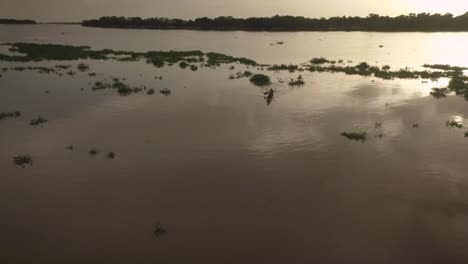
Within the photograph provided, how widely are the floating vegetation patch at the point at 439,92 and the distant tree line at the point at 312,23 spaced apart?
137m

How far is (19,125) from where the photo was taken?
784 inches

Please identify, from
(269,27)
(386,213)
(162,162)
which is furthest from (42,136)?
(269,27)

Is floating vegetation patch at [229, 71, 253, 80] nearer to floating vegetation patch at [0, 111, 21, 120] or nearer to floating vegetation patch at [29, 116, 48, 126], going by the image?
floating vegetation patch at [29, 116, 48, 126]

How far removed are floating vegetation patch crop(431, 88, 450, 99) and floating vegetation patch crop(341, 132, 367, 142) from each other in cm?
1413

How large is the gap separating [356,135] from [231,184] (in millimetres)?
9102

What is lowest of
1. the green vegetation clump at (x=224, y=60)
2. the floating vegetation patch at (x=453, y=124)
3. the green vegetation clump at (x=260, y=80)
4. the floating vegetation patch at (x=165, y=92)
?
the floating vegetation patch at (x=453, y=124)

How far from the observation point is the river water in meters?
9.84

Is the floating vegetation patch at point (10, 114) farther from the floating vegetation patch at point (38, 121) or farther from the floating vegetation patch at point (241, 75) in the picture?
the floating vegetation patch at point (241, 75)

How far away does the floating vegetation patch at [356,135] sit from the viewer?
755 inches

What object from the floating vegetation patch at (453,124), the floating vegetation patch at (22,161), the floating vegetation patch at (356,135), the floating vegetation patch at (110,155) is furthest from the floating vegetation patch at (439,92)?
the floating vegetation patch at (22,161)

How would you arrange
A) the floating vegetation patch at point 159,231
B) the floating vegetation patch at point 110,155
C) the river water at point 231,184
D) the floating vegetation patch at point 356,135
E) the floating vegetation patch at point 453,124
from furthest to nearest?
the floating vegetation patch at point 453,124, the floating vegetation patch at point 356,135, the floating vegetation patch at point 110,155, the floating vegetation patch at point 159,231, the river water at point 231,184

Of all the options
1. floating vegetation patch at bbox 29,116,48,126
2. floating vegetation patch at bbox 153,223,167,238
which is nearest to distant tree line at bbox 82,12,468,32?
floating vegetation patch at bbox 29,116,48,126

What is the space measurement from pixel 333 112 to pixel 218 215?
51.4 ft

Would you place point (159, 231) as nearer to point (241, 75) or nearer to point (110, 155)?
point (110, 155)
